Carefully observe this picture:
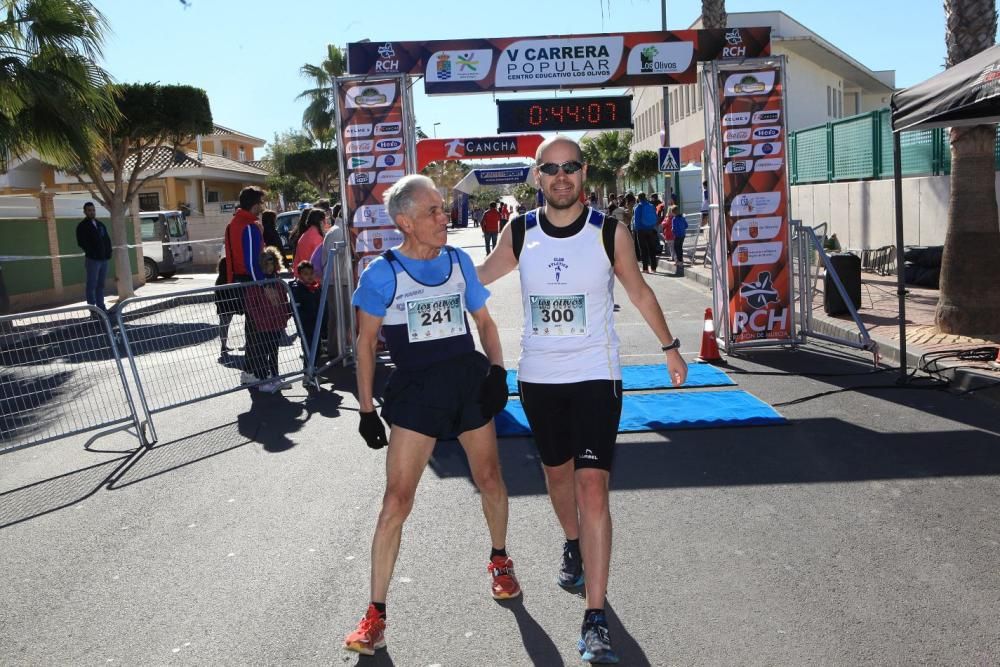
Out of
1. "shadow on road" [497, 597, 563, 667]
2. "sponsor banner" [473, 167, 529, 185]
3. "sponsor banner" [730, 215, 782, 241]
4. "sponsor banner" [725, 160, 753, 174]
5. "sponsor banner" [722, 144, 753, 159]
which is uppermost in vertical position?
"sponsor banner" [473, 167, 529, 185]

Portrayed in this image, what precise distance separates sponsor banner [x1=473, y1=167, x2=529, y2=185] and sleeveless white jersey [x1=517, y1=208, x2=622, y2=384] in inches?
1908

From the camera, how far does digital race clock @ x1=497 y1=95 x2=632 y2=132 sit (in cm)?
1397

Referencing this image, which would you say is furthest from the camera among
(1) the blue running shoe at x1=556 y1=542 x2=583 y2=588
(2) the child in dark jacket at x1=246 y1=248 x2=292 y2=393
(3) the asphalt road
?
(2) the child in dark jacket at x1=246 y1=248 x2=292 y2=393

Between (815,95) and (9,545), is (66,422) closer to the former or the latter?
(9,545)

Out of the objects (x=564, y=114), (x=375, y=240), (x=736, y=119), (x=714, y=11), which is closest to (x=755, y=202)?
(x=736, y=119)

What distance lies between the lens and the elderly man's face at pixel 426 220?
14.1 ft

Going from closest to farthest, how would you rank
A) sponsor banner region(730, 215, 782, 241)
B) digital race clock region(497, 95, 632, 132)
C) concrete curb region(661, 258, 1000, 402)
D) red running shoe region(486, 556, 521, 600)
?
red running shoe region(486, 556, 521, 600) → concrete curb region(661, 258, 1000, 402) → sponsor banner region(730, 215, 782, 241) → digital race clock region(497, 95, 632, 132)

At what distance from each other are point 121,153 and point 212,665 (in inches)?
898

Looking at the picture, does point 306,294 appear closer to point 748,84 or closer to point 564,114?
point 564,114

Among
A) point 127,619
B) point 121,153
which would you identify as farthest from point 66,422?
point 121,153

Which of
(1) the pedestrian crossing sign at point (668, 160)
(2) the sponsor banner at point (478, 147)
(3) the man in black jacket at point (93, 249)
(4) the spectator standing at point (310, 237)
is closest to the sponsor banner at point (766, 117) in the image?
(4) the spectator standing at point (310, 237)

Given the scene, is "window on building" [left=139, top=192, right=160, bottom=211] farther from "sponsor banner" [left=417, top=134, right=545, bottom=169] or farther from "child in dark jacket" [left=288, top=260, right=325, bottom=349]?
"child in dark jacket" [left=288, top=260, right=325, bottom=349]

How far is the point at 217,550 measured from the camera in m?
5.57

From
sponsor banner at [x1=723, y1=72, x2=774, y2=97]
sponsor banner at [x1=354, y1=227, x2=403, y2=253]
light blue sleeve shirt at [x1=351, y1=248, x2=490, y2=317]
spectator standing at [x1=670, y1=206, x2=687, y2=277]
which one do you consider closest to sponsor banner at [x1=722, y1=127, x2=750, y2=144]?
sponsor banner at [x1=723, y1=72, x2=774, y2=97]
